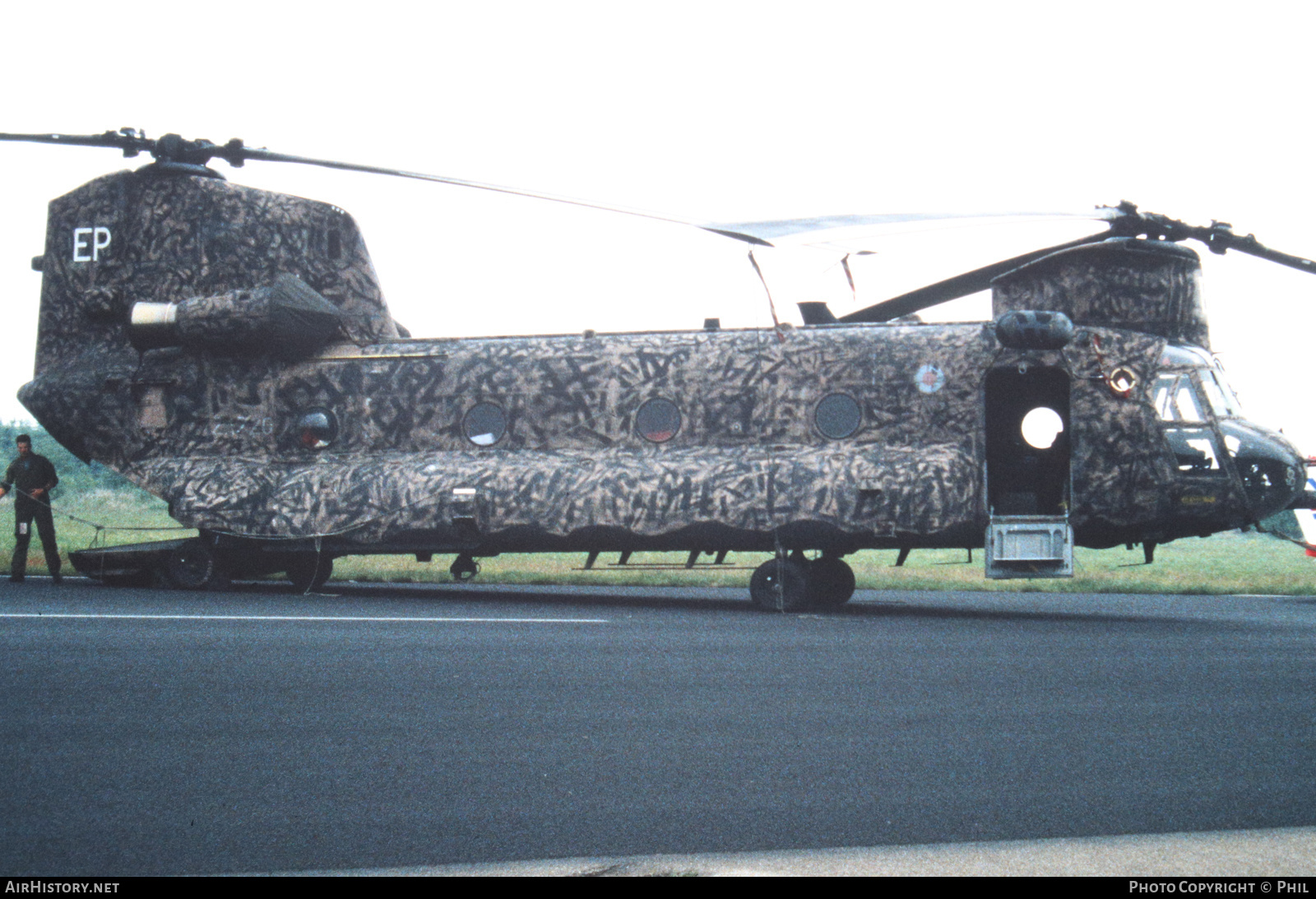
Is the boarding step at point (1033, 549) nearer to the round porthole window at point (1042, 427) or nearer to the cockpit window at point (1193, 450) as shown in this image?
the round porthole window at point (1042, 427)

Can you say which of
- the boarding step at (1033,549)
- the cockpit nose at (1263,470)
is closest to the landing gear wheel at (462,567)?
the boarding step at (1033,549)

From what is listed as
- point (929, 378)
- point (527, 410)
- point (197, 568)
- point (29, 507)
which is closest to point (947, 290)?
point (929, 378)

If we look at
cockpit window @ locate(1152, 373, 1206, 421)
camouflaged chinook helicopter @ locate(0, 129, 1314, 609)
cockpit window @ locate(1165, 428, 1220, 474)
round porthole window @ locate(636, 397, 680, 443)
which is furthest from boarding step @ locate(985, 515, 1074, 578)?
round porthole window @ locate(636, 397, 680, 443)

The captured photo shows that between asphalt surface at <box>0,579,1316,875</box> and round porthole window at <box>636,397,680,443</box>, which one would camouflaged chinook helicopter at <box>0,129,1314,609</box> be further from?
asphalt surface at <box>0,579,1316,875</box>

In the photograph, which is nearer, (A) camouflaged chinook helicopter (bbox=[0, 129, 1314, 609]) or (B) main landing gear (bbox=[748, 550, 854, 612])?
(A) camouflaged chinook helicopter (bbox=[0, 129, 1314, 609])

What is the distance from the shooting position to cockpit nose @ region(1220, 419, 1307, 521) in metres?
12.4

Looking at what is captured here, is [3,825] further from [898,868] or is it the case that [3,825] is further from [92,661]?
[92,661]

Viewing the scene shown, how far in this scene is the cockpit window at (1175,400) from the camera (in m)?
12.6

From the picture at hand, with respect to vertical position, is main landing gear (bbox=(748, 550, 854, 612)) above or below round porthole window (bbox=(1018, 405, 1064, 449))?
below

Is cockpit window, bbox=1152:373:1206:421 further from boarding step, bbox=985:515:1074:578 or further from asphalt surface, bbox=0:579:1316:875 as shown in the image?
asphalt surface, bbox=0:579:1316:875

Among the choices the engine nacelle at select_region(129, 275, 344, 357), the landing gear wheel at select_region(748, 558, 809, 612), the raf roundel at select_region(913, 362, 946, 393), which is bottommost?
the landing gear wheel at select_region(748, 558, 809, 612)

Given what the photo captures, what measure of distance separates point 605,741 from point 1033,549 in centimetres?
765

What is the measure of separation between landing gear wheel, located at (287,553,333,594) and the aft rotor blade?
7343 millimetres

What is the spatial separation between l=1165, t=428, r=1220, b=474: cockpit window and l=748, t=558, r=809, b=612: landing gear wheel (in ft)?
13.1
